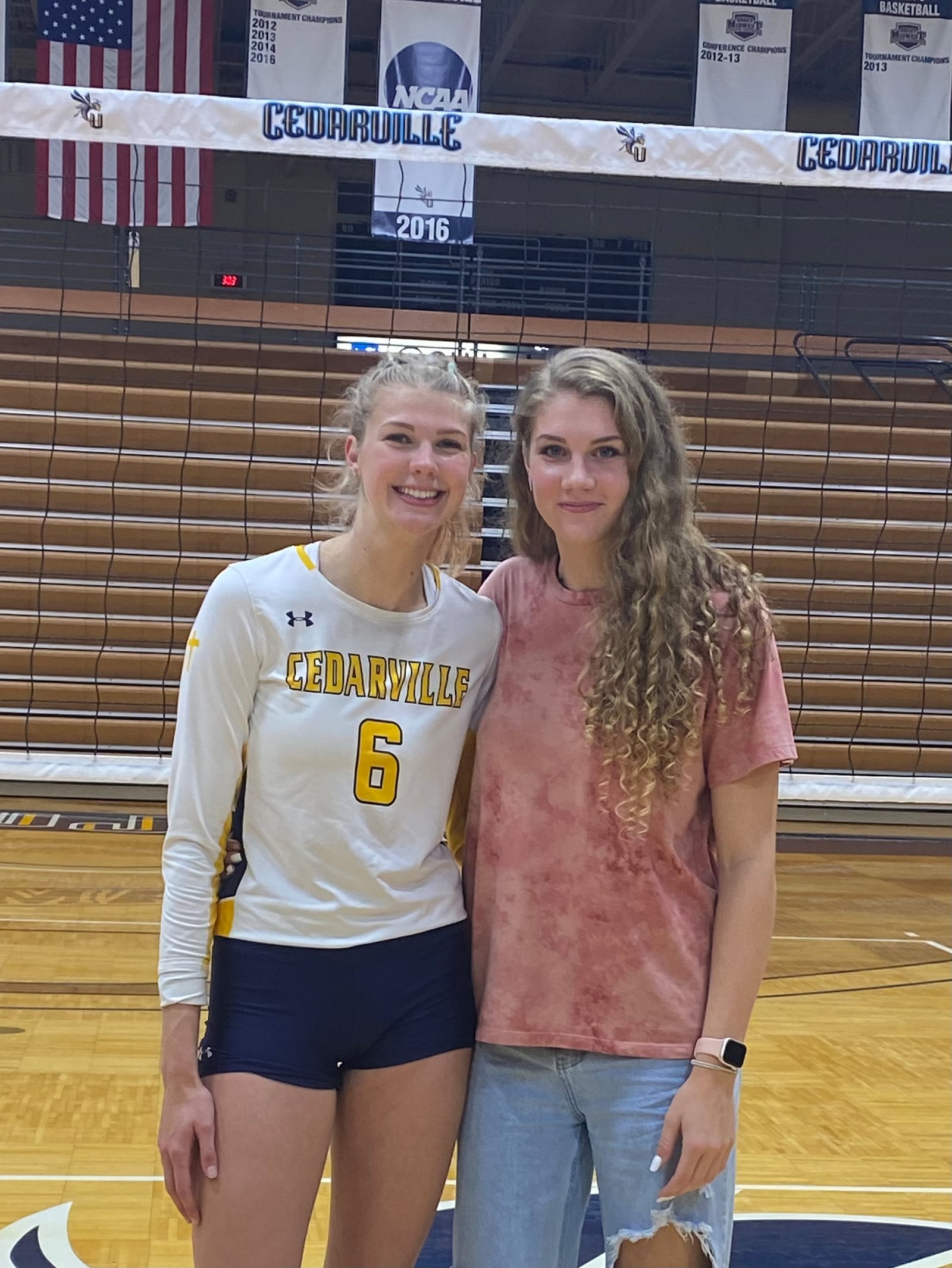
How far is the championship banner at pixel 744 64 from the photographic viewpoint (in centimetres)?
1058

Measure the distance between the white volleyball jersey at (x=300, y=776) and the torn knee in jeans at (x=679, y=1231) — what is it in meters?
0.42

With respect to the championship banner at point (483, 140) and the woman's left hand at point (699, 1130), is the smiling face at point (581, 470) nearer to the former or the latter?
the woman's left hand at point (699, 1130)

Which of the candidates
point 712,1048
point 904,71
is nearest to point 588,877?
point 712,1048

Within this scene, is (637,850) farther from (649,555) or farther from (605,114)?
(605,114)

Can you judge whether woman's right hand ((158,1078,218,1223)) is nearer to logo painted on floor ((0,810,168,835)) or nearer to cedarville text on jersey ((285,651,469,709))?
cedarville text on jersey ((285,651,469,709))

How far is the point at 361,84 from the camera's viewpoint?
1399 cm

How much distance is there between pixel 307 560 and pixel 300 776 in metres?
0.28

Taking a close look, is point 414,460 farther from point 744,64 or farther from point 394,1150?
point 744,64

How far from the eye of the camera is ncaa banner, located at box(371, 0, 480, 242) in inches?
407

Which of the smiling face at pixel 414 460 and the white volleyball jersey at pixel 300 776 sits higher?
the smiling face at pixel 414 460

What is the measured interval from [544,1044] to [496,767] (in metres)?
0.33

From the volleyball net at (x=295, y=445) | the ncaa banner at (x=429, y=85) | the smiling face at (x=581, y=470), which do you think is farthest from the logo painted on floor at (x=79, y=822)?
the smiling face at (x=581, y=470)

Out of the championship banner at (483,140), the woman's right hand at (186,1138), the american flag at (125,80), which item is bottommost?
the woman's right hand at (186,1138)

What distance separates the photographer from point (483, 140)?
468 cm
